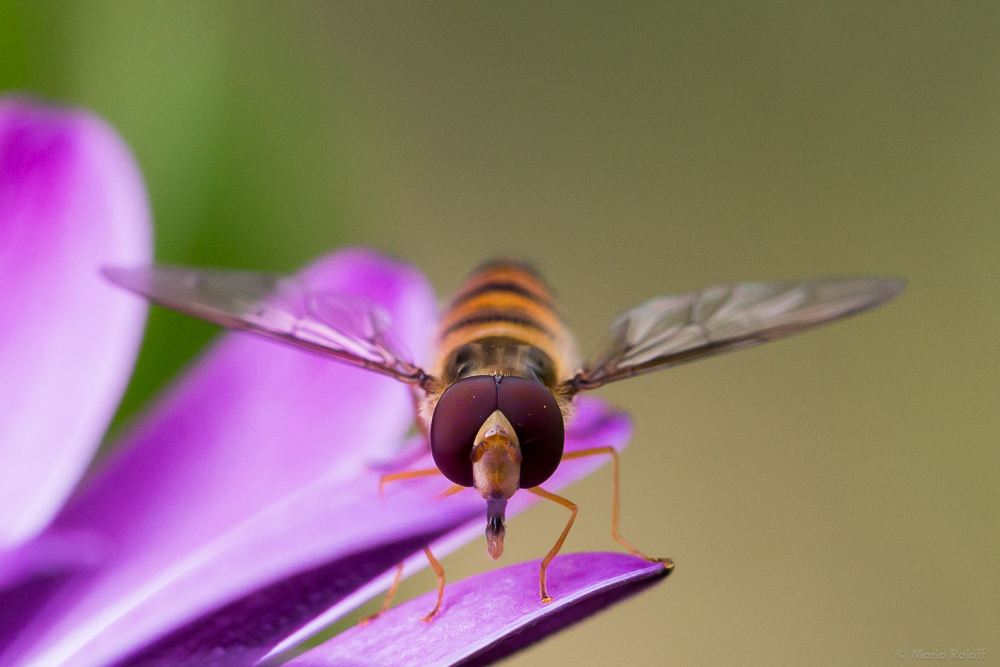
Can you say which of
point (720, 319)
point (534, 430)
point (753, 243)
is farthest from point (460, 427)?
point (753, 243)

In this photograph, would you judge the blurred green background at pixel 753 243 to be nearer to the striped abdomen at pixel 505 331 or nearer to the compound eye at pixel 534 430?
the striped abdomen at pixel 505 331

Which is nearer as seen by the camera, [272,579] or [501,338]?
[272,579]

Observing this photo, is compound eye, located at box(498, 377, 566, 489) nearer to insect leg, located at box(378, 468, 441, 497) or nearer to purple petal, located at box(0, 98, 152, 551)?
insect leg, located at box(378, 468, 441, 497)

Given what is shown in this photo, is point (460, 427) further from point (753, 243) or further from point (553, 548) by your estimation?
point (753, 243)

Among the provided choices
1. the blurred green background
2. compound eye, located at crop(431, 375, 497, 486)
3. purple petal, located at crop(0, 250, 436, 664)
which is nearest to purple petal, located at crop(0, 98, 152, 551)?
purple petal, located at crop(0, 250, 436, 664)

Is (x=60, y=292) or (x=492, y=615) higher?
(x=60, y=292)
